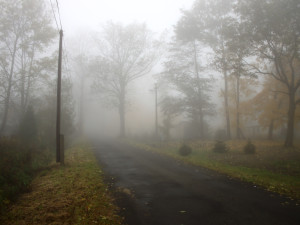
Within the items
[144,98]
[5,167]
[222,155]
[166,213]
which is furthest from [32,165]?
[144,98]

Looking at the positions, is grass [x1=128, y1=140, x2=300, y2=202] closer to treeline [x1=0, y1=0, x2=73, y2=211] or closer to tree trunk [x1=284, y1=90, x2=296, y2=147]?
tree trunk [x1=284, y1=90, x2=296, y2=147]

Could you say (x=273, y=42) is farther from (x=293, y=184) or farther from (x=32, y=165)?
(x=32, y=165)

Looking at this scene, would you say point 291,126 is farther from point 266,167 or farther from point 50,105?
point 50,105

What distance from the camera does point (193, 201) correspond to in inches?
246

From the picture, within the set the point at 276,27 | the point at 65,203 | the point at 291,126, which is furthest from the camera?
the point at 291,126

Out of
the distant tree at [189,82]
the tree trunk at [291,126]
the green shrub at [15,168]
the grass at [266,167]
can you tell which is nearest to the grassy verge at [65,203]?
the green shrub at [15,168]

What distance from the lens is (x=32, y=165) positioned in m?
10.8

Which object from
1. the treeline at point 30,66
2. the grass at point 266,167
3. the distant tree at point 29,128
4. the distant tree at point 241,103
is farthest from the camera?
the distant tree at point 241,103

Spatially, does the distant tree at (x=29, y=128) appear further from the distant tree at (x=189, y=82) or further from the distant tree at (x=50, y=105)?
the distant tree at (x=189, y=82)

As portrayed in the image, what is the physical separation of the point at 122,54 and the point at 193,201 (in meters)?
30.1

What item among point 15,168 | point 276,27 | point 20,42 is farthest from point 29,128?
point 276,27

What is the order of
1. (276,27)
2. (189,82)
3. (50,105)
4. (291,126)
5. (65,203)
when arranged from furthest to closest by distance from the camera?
(189,82) → (50,105) → (291,126) → (276,27) → (65,203)

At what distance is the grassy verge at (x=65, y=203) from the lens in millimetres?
5234

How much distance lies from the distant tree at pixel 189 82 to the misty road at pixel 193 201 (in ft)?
49.8
